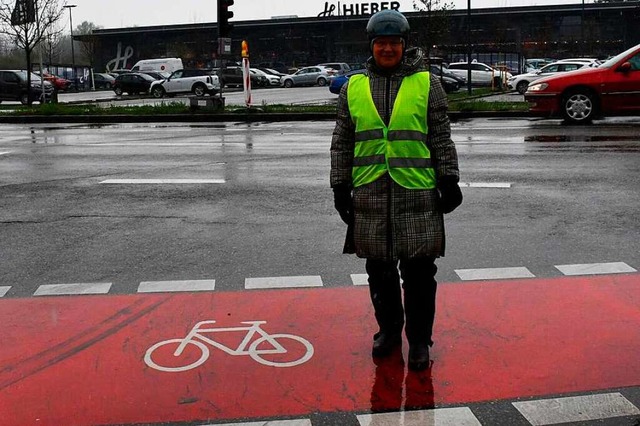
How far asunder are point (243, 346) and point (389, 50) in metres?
1.80

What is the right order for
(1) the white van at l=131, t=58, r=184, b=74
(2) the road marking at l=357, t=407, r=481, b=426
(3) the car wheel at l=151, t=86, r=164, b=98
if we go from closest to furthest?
(2) the road marking at l=357, t=407, r=481, b=426
(3) the car wheel at l=151, t=86, r=164, b=98
(1) the white van at l=131, t=58, r=184, b=74

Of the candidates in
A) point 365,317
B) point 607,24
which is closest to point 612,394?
point 365,317

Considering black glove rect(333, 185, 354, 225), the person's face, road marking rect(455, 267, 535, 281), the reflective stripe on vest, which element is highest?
the person's face

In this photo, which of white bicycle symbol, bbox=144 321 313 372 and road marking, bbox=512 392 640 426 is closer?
road marking, bbox=512 392 640 426

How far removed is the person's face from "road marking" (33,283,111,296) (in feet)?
8.98

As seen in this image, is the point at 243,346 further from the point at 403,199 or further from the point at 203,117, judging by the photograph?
the point at 203,117

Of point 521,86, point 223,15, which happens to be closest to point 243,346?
point 223,15

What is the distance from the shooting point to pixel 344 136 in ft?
14.0

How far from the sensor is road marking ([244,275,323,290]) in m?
5.77

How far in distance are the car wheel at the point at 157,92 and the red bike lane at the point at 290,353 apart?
1548 inches

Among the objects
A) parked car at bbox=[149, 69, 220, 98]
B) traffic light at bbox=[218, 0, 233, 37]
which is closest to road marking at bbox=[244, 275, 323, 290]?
traffic light at bbox=[218, 0, 233, 37]

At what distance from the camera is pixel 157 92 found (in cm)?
4409

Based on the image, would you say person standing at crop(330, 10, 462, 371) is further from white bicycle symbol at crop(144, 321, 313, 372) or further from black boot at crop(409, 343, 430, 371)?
white bicycle symbol at crop(144, 321, 313, 372)

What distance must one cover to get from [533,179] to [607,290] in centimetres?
460
